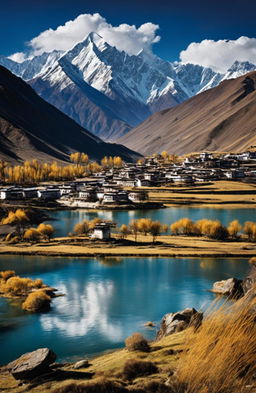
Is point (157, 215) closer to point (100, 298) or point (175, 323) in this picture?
point (100, 298)

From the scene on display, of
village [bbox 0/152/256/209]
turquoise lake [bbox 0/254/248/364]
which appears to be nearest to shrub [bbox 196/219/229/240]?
turquoise lake [bbox 0/254/248/364]

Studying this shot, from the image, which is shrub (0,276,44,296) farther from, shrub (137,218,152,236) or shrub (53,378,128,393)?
shrub (53,378,128,393)

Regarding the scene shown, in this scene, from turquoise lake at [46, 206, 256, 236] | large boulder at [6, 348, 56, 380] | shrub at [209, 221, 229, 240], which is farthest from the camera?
turquoise lake at [46, 206, 256, 236]

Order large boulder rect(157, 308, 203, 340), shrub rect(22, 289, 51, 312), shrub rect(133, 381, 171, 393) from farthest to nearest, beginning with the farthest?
shrub rect(22, 289, 51, 312) → large boulder rect(157, 308, 203, 340) → shrub rect(133, 381, 171, 393)

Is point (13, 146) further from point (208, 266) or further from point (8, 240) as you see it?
point (208, 266)

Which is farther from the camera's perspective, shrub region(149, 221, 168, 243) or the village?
the village

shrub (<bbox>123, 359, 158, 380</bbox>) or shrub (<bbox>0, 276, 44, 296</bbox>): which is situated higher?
shrub (<bbox>123, 359, 158, 380</bbox>)
